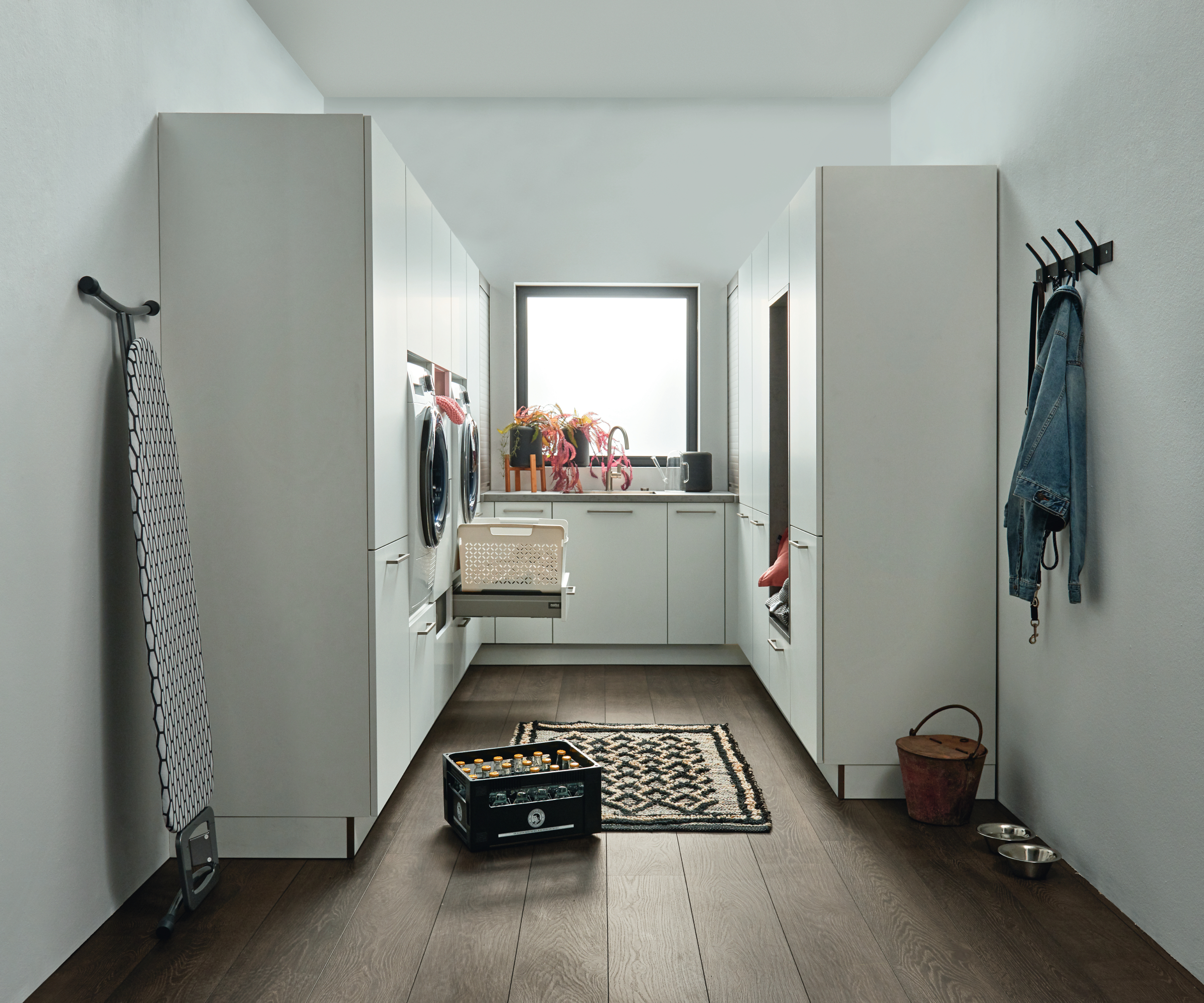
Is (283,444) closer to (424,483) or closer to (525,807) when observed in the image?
(424,483)

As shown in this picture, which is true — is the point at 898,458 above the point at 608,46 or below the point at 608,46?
below

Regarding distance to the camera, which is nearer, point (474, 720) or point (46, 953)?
point (46, 953)

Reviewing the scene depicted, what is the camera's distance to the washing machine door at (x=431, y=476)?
2896 millimetres

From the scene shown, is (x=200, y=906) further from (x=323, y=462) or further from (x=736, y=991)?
(x=736, y=991)

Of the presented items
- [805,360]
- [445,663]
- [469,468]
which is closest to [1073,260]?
[805,360]

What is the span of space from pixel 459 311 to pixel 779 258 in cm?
136

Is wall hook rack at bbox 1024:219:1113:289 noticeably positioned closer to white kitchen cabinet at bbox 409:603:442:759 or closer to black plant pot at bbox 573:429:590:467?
white kitchen cabinet at bbox 409:603:442:759

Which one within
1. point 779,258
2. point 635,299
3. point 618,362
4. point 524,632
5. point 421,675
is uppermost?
point 635,299

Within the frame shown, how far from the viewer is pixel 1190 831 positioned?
1.81 metres

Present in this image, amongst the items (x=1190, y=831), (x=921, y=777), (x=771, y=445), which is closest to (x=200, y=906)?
(x=921, y=777)

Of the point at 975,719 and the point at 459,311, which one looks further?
the point at 459,311

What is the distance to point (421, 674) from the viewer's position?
117 inches

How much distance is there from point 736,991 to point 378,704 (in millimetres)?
1136

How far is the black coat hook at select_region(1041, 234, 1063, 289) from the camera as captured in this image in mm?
2279
